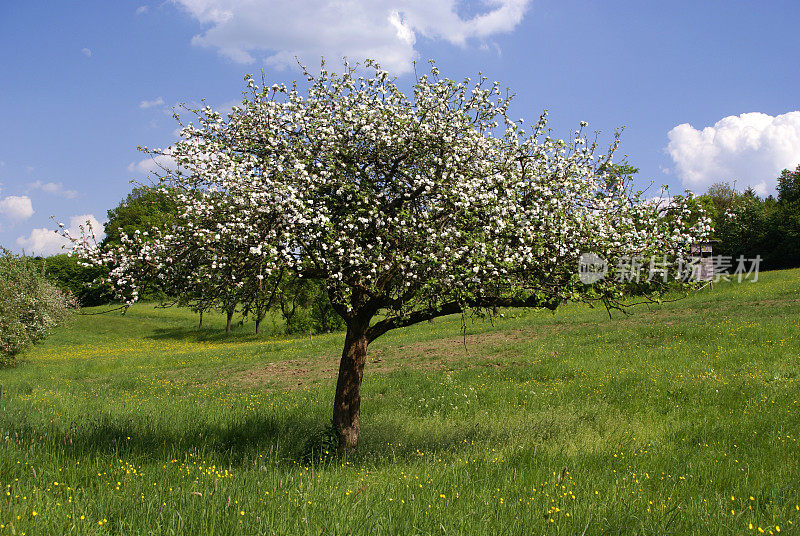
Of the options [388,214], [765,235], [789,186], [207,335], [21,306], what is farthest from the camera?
[789,186]

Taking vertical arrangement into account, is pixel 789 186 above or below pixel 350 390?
above

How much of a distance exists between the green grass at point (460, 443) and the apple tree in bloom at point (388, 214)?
2973 millimetres

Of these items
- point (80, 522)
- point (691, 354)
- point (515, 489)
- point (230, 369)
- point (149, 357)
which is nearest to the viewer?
point (80, 522)

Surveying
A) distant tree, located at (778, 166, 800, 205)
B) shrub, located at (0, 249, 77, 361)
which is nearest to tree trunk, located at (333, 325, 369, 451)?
shrub, located at (0, 249, 77, 361)

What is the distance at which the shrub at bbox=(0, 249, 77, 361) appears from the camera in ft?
109

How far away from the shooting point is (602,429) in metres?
12.7

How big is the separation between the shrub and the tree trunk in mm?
29615

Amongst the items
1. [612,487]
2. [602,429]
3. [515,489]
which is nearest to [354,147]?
[515,489]

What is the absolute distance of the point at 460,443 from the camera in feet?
37.5

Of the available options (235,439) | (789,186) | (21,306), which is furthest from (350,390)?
(789,186)

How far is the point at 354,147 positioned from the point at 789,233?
66214 millimetres

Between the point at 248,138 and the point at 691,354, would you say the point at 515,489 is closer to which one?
the point at 248,138

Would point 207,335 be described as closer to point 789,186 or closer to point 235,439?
point 235,439

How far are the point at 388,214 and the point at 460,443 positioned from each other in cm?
576
